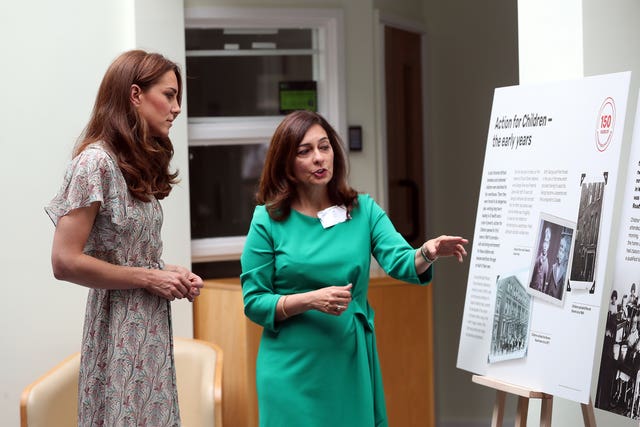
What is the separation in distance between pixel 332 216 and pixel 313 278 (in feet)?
0.67

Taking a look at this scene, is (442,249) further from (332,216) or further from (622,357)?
(622,357)

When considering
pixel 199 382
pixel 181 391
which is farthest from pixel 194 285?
pixel 181 391

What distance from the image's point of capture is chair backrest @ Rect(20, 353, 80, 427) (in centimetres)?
346

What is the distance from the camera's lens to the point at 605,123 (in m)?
2.60

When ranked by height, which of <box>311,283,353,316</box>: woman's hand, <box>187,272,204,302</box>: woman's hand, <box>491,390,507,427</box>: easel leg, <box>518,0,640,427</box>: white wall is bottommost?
<box>491,390,507,427</box>: easel leg

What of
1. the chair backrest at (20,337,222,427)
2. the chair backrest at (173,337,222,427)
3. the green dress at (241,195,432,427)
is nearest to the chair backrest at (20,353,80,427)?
the chair backrest at (20,337,222,427)

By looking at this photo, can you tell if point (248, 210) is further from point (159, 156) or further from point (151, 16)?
point (159, 156)

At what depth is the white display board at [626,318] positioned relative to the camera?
2.52m

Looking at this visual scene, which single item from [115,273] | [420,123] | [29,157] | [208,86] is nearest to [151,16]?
[208,86]

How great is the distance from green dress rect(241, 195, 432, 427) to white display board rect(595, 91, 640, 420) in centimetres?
56

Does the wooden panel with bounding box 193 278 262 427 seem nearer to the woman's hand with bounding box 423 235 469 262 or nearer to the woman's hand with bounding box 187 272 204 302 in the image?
the woman's hand with bounding box 423 235 469 262

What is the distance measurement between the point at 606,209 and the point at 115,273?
1.37m

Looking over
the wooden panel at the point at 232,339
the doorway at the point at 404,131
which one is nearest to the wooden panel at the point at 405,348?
the wooden panel at the point at 232,339

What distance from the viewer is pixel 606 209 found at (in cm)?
256
